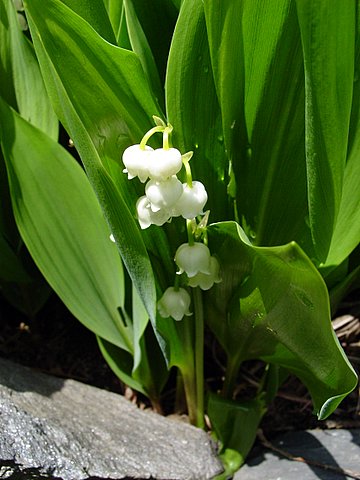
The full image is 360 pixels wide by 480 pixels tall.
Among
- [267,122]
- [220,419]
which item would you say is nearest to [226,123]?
[267,122]

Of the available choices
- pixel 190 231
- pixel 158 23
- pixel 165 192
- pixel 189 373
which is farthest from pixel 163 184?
pixel 189 373

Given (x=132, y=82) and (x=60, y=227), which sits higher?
(x=132, y=82)

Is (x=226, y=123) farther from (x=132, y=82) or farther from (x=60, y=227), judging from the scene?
(x=60, y=227)

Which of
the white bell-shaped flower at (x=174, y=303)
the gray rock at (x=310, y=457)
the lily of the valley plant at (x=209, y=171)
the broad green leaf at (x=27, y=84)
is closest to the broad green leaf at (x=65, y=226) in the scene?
the lily of the valley plant at (x=209, y=171)

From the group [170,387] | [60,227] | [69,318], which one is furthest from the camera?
[69,318]

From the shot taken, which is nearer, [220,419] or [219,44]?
[219,44]

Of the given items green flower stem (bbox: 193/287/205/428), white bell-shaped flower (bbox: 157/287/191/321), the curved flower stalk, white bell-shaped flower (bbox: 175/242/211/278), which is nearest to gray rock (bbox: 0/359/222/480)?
green flower stem (bbox: 193/287/205/428)

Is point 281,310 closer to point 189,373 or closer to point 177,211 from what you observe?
point 177,211
